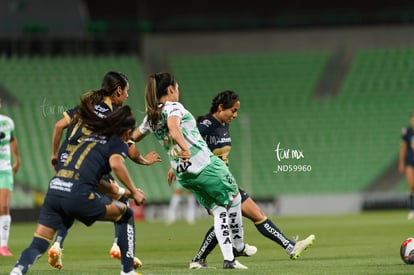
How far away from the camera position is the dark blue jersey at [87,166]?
9.63 meters

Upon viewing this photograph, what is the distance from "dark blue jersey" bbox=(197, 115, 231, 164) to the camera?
43.0ft

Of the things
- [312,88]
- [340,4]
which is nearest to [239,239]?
[312,88]

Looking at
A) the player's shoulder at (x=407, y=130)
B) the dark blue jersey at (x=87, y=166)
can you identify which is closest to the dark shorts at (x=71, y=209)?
the dark blue jersey at (x=87, y=166)

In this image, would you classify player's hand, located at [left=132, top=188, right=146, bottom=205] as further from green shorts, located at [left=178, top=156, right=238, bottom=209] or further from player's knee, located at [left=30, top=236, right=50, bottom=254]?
green shorts, located at [left=178, top=156, right=238, bottom=209]

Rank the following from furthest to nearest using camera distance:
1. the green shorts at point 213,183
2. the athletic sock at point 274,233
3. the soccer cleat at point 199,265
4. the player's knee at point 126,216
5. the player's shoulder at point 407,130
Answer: the player's shoulder at point 407,130 < the athletic sock at point 274,233 < the soccer cleat at point 199,265 < the green shorts at point 213,183 < the player's knee at point 126,216

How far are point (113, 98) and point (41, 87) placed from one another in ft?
72.8

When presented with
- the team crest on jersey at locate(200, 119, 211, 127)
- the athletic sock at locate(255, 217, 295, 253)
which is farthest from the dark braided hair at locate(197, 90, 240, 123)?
the athletic sock at locate(255, 217, 295, 253)

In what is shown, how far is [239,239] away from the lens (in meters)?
12.8

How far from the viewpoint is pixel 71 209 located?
9.60 m

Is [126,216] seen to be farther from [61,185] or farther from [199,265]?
[199,265]

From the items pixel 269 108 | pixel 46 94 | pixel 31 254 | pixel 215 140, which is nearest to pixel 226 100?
pixel 215 140

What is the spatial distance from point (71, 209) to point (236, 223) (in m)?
3.28

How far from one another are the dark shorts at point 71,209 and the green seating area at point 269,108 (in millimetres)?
18533

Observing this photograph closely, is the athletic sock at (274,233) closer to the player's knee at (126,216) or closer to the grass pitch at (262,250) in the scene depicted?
the grass pitch at (262,250)
